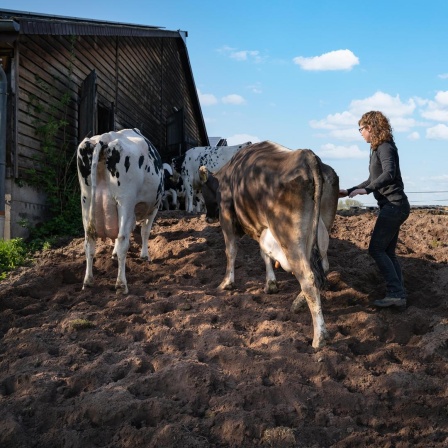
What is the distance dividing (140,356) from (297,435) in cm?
165

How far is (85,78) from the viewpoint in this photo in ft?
39.7

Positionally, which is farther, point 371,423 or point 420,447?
point 371,423

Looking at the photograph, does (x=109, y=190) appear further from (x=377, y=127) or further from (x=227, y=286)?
(x=377, y=127)

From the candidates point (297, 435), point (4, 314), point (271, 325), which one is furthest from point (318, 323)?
point (4, 314)

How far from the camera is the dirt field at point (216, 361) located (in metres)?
3.36

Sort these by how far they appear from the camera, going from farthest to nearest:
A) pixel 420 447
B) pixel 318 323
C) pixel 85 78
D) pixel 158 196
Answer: pixel 85 78
pixel 158 196
pixel 318 323
pixel 420 447

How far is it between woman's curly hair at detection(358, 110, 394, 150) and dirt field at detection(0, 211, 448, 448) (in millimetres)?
1800

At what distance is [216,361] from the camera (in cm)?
438

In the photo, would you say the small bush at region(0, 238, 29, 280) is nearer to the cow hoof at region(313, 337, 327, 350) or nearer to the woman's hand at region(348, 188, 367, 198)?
the cow hoof at region(313, 337, 327, 350)

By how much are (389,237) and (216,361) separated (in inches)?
97.7

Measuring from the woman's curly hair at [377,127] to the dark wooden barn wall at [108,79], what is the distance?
21.2ft

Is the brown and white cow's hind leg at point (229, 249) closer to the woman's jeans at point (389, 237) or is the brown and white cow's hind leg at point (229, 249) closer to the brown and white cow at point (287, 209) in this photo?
the brown and white cow at point (287, 209)

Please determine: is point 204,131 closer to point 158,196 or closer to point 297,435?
point 158,196

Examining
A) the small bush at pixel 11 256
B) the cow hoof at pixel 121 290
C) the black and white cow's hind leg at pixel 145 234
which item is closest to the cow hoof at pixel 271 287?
the cow hoof at pixel 121 290
